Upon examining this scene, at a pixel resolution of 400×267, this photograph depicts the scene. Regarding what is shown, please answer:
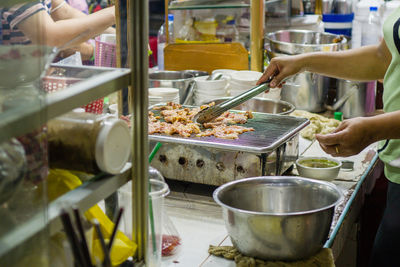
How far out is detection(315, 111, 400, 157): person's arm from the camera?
1622 millimetres

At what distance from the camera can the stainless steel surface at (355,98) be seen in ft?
9.57

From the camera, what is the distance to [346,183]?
84.0 inches

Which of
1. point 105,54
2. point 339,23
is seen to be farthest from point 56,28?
point 339,23

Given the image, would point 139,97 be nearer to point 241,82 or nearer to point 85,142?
point 85,142

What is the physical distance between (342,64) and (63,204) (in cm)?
152

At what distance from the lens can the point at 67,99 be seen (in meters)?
0.94

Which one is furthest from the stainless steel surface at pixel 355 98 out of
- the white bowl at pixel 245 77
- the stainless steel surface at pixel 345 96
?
the white bowl at pixel 245 77

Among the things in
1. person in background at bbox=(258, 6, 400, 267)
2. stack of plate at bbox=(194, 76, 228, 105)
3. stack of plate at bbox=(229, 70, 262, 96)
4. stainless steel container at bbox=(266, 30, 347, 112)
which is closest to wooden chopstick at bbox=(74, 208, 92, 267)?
person in background at bbox=(258, 6, 400, 267)

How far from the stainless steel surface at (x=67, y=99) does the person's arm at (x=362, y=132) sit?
0.78m

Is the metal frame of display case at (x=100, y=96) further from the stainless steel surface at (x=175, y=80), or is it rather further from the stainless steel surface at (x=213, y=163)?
the stainless steel surface at (x=175, y=80)

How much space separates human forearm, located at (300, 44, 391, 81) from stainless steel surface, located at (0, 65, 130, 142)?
1.26 metres

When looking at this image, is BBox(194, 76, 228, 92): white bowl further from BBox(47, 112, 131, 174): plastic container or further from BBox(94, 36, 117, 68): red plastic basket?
BBox(47, 112, 131, 174): plastic container

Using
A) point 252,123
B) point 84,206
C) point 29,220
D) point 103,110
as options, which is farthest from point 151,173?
point 252,123

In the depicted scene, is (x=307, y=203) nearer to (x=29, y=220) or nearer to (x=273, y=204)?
(x=273, y=204)
